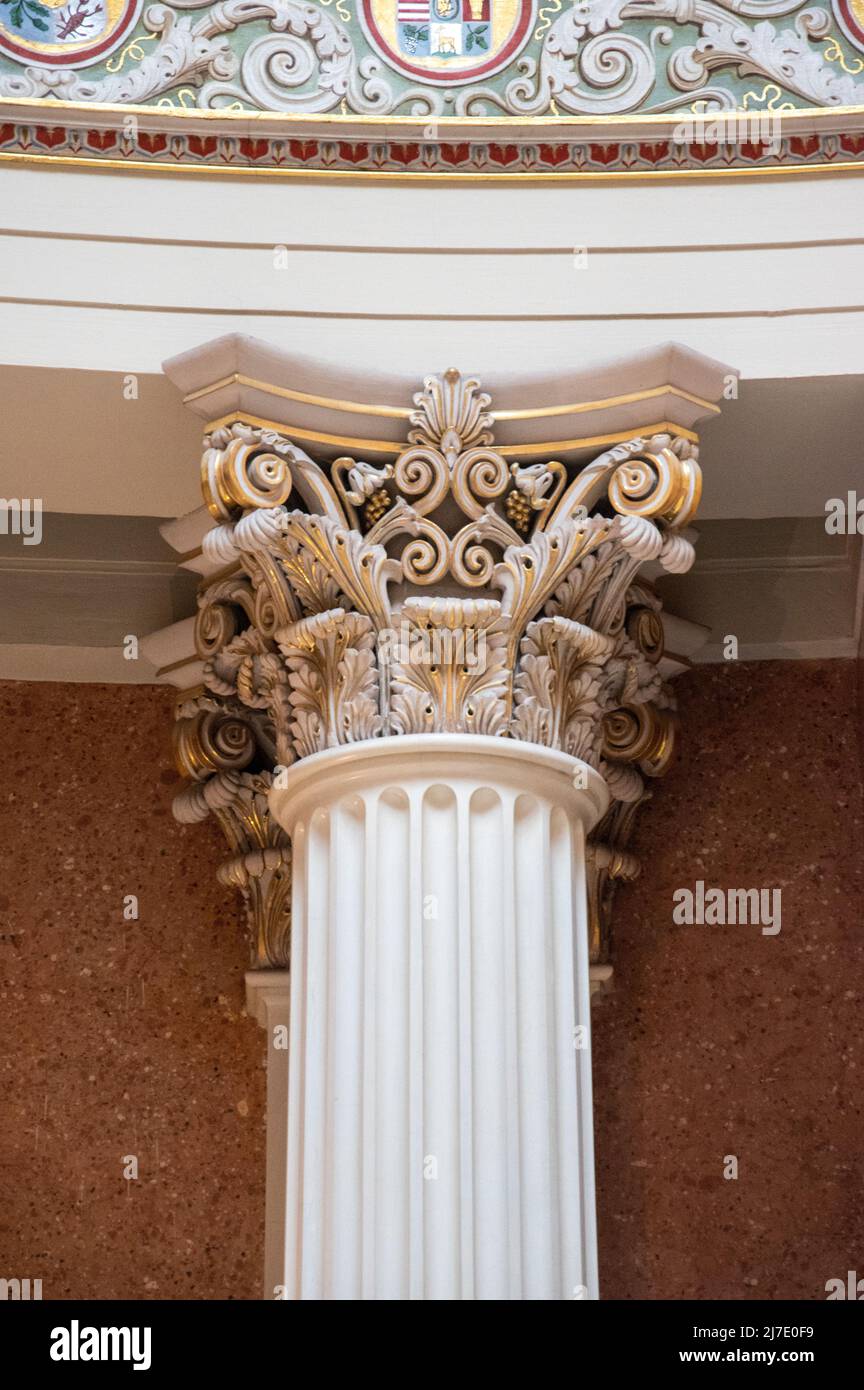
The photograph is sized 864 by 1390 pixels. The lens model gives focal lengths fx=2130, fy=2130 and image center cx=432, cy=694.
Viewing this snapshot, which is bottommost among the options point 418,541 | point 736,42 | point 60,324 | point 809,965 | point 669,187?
point 809,965

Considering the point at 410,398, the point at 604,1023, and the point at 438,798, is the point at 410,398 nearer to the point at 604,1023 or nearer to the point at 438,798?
the point at 438,798

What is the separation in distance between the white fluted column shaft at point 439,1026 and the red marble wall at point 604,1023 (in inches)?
56.0

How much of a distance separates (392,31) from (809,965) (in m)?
2.91

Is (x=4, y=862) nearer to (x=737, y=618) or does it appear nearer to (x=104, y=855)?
(x=104, y=855)

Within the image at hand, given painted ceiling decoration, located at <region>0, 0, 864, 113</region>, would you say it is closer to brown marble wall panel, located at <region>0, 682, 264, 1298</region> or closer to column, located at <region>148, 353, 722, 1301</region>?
column, located at <region>148, 353, 722, 1301</region>

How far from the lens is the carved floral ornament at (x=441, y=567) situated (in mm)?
4906

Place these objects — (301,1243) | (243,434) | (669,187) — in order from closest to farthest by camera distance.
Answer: (301,1243) → (243,434) → (669,187)

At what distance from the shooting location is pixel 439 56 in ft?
18.1

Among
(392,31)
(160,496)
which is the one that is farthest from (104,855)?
(392,31)

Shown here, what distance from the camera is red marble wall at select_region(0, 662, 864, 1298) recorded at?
19.9 feet

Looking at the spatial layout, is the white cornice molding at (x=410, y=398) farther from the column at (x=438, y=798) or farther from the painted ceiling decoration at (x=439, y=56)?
the painted ceiling decoration at (x=439, y=56)

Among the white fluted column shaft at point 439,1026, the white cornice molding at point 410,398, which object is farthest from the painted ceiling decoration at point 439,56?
the white fluted column shaft at point 439,1026

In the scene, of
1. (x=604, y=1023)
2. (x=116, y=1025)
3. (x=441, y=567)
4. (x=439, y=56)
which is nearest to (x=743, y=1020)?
(x=604, y=1023)

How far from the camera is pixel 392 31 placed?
552 cm
